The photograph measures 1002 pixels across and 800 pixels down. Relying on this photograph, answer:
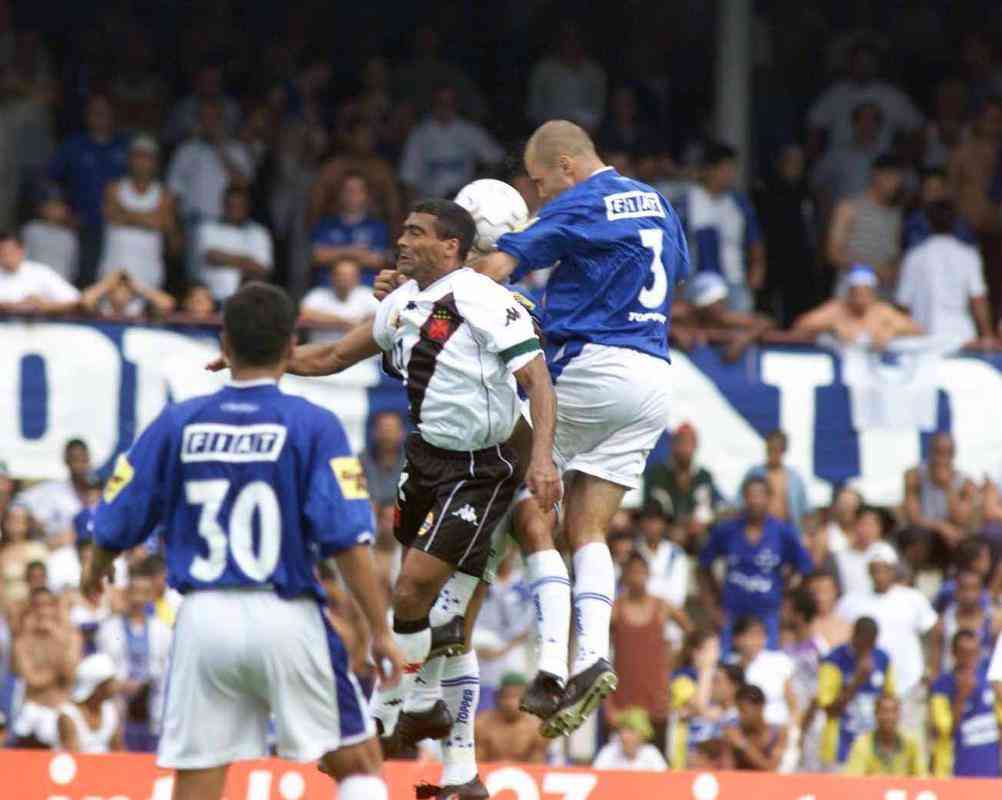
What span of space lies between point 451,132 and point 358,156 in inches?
43.6

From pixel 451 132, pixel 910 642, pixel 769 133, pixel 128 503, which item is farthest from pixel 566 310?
pixel 769 133

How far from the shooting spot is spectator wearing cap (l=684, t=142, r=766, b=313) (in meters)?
18.8

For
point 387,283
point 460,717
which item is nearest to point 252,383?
point 387,283

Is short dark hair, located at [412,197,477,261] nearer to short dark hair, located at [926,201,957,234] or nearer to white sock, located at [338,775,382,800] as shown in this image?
white sock, located at [338,775,382,800]

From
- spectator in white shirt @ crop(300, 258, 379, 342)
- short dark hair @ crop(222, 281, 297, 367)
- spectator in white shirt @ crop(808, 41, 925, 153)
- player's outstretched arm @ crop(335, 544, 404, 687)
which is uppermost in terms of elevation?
spectator in white shirt @ crop(808, 41, 925, 153)

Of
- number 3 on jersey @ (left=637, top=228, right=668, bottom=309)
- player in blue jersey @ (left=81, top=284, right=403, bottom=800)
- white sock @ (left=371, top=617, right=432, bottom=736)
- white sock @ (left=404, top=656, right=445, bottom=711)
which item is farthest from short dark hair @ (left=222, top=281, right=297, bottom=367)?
white sock @ (left=404, top=656, right=445, bottom=711)

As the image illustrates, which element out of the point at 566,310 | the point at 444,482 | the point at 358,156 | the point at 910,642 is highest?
the point at 358,156

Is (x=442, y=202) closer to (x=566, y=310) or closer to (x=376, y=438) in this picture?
(x=566, y=310)

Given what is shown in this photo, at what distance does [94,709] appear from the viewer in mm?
15625

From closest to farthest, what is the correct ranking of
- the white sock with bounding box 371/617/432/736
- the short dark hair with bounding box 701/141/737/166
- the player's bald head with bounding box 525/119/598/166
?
the white sock with bounding box 371/617/432/736 → the player's bald head with bounding box 525/119/598/166 → the short dark hair with bounding box 701/141/737/166

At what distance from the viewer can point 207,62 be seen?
21.5 metres

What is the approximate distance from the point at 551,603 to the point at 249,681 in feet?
6.45

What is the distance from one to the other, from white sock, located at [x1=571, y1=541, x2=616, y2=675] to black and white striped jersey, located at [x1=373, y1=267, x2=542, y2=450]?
635 mm

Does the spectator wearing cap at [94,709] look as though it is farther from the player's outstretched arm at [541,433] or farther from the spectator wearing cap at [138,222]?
the player's outstretched arm at [541,433]
